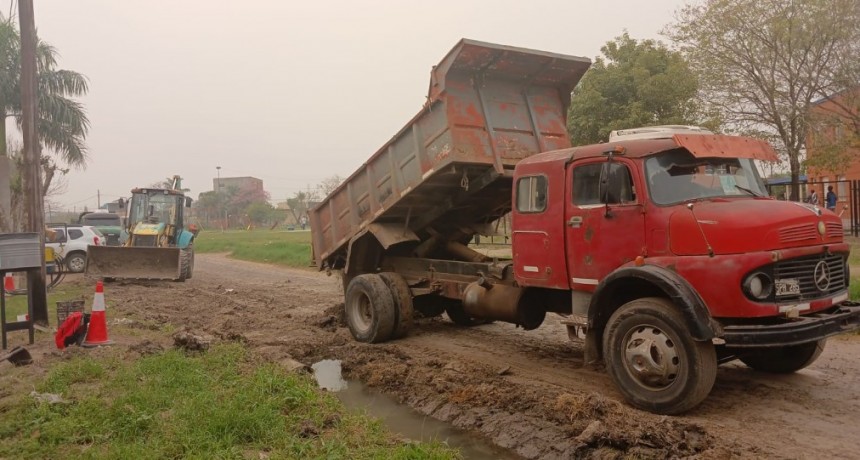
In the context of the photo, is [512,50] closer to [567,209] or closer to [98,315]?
[567,209]

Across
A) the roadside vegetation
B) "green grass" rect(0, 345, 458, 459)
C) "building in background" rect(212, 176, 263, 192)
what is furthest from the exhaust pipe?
"building in background" rect(212, 176, 263, 192)

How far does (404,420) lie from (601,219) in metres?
2.64

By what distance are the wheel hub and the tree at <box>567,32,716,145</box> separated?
1288 centimetres

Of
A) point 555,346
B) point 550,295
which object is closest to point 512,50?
point 550,295

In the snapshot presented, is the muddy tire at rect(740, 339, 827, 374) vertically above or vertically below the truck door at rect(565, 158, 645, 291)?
below

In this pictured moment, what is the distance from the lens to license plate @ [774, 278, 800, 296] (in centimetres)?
507

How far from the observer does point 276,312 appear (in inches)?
450

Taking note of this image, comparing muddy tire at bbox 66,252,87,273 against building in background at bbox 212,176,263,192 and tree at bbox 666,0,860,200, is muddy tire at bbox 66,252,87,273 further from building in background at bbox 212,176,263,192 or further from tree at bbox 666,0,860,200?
building in background at bbox 212,176,263,192

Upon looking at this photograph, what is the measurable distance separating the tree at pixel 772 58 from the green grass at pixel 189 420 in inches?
662

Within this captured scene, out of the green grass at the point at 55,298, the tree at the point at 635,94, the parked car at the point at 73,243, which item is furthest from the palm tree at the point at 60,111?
the tree at the point at 635,94

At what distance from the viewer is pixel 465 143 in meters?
7.63

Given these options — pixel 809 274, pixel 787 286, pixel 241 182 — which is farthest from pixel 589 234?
pixel 241 182

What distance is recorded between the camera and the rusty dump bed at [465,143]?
7.64 m

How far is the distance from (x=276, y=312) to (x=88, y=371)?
16.2 ft
